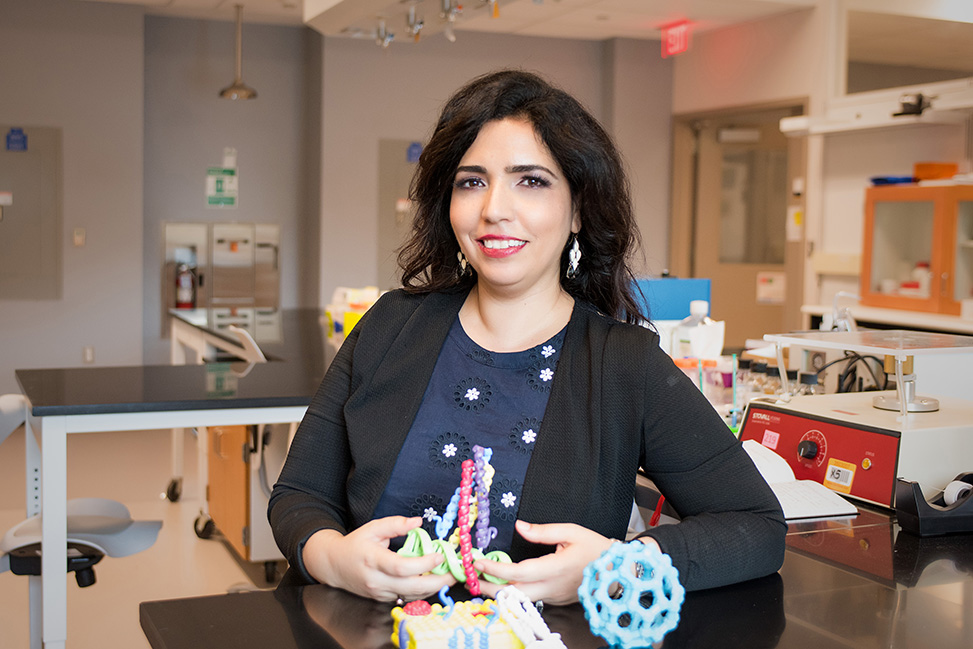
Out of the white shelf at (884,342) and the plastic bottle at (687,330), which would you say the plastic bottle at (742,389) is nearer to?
the plastic bottle at (687,330)

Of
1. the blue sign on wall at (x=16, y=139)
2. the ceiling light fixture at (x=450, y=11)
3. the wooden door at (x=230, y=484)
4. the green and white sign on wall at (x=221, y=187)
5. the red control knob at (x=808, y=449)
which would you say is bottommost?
the wooden door at (x=230, y=484)

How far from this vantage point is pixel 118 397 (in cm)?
257

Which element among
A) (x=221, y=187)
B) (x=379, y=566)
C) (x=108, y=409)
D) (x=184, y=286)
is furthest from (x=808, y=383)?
(x=221, y=187)

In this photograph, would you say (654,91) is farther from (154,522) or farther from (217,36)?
(154,522)

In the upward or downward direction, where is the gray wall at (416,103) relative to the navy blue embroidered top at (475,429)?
upward

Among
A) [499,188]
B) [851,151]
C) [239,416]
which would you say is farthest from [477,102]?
[851,151]

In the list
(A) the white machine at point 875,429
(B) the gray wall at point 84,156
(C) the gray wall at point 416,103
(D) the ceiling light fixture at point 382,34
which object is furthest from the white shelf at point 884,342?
(B) the gray wall at point 84,156

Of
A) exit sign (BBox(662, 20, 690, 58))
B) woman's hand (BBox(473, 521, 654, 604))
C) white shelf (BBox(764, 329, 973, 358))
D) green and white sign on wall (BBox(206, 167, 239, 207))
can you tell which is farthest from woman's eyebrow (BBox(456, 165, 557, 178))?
green and white sign on wall (BBox(206, 167, 239, 207))

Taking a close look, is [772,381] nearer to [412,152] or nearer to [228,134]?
[412,152]

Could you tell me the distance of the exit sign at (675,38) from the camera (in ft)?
20.9

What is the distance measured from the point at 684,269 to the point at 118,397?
539 centimetres

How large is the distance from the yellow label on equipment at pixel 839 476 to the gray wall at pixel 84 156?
5.71m

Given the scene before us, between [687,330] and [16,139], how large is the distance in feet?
17.4

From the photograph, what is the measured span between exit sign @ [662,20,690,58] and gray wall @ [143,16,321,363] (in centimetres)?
249
